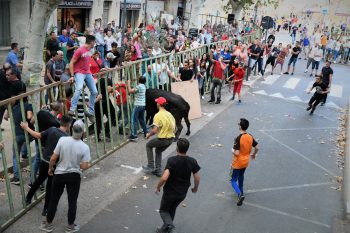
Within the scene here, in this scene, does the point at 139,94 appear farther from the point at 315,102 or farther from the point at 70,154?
the point at 315,102

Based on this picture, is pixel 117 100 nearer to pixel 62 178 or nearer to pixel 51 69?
pixel 51 69

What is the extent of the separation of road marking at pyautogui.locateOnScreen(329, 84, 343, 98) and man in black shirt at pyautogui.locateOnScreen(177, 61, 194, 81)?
9.29m

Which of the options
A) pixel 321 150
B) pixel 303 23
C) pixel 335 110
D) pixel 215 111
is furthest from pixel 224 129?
pixel 303 23

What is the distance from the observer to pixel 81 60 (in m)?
8.66

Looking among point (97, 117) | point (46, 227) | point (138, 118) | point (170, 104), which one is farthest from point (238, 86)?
point (46, 227)

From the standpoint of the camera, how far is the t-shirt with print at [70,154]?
595 cm

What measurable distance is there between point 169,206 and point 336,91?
53.7 ft

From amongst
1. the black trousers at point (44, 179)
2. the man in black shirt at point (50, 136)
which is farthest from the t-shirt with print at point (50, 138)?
the black trousers at point (44, 179)

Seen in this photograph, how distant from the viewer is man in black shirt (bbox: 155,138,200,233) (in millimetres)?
6078

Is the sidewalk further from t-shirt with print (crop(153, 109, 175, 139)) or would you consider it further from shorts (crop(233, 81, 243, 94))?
shorts (crop(233, 81, 243, 94))

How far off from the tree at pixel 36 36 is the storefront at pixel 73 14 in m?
12.9

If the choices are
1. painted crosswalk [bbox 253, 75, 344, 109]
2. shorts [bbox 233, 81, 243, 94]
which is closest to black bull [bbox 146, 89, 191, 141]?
shorts [bbox 233, 81, 243, 94]

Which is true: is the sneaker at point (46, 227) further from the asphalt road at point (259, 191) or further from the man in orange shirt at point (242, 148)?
the man in orange shirt at point (242, 148)

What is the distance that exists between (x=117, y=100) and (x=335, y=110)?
10.2 metres
